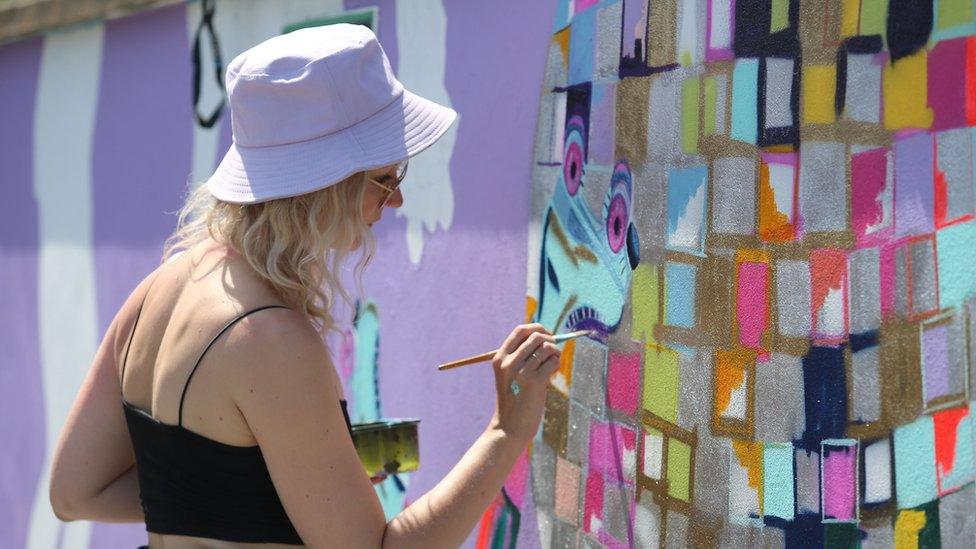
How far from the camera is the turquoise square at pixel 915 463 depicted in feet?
6.82

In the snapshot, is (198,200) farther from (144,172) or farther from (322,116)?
(144,172)

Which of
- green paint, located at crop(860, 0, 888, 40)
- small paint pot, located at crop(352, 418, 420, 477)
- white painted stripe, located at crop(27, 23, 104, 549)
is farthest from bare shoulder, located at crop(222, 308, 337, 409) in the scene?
white painted stripe, located at crop(27, 23, 104, 549)

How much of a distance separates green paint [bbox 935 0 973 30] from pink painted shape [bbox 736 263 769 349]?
53 centimetres

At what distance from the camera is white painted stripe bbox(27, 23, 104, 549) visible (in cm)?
454

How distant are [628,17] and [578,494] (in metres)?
1.04

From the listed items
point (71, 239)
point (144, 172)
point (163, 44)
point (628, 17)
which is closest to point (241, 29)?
point (163, 44)

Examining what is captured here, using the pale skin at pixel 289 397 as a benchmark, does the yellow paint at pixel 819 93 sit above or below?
above

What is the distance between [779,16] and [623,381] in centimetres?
82

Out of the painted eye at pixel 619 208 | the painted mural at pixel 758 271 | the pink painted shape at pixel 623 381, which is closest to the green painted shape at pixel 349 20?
the painted mural at pixel 758 271

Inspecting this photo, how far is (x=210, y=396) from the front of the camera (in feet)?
6.18

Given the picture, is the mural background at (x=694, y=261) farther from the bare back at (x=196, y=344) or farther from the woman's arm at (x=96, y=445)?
the woman's arm at (x=96, y=445)

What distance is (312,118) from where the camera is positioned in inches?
76.2

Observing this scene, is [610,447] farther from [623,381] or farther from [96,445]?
[96,445]

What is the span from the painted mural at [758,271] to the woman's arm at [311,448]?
685 mm
